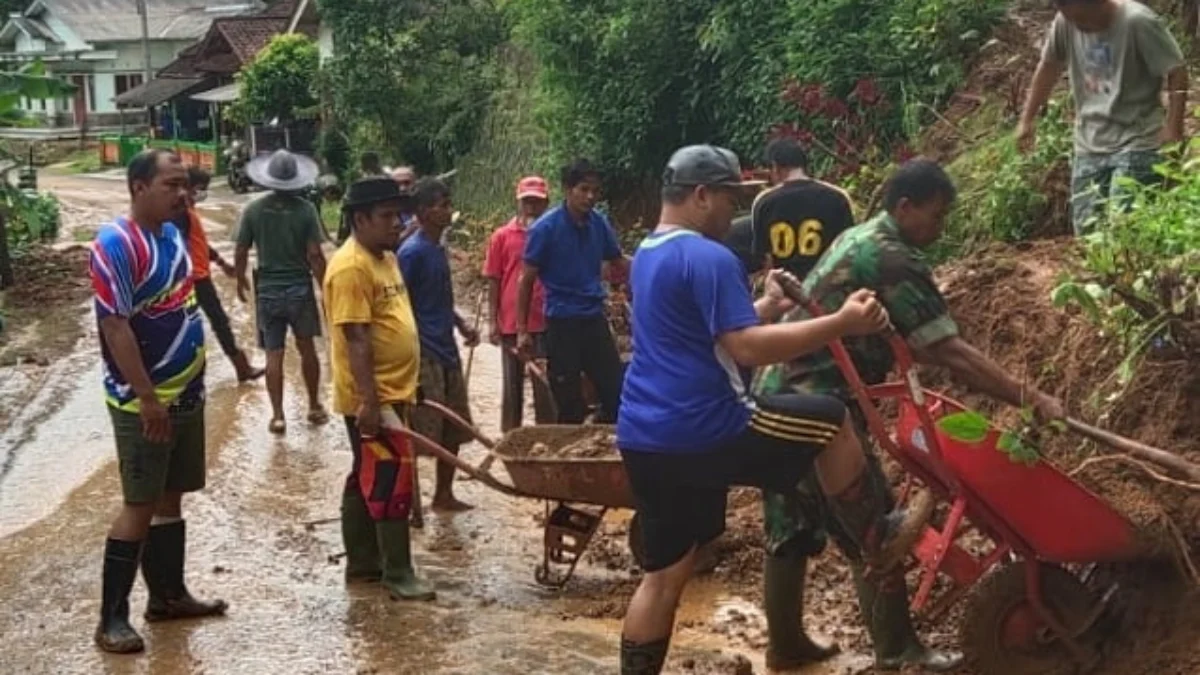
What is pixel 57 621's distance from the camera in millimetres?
6523

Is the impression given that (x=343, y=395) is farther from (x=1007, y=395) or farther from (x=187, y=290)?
(x=1007, y=395)

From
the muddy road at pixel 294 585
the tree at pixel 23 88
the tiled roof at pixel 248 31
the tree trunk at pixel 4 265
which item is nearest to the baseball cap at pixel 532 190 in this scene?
the muddy road at pixel 294 585

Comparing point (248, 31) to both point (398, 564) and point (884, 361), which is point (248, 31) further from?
point (884, 361)

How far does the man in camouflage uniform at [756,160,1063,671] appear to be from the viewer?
15.9ft

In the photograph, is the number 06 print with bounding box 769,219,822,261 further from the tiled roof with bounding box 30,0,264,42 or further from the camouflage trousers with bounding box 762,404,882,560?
the tiled roof with bounding box 30,0,264,42

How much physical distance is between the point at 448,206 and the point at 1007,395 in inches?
158

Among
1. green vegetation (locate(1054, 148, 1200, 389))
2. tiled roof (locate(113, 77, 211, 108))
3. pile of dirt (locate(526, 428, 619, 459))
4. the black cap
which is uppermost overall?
tiled roof (locate(113, 77, 211, 108))

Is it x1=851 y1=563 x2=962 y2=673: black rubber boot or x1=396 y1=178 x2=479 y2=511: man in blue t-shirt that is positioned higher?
x1=396 y1=178 x2=479 y2=511: man in blue t-shirt

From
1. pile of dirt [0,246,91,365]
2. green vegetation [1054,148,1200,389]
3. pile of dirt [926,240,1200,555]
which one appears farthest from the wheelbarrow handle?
pile of dirt [0,246,91,365]

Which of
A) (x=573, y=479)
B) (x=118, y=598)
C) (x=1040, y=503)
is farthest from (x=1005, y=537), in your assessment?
(x=118, y=598)

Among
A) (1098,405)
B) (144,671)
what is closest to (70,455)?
(144,671)

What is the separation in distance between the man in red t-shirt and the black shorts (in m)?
4.39

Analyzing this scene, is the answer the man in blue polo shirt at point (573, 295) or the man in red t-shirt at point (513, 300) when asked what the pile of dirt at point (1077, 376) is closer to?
the man in blue polo shirt at point (573, 295)

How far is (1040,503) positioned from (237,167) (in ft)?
123
